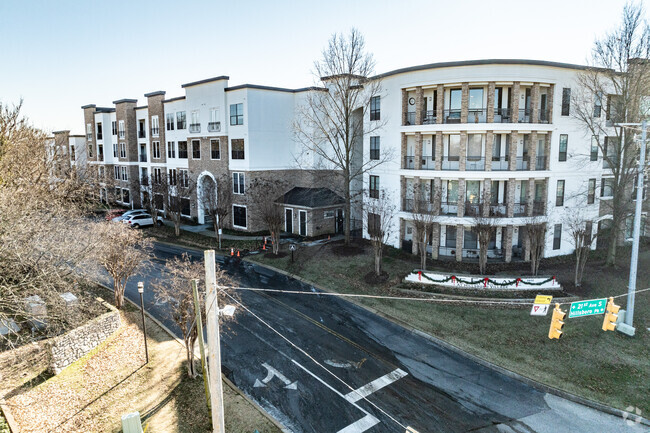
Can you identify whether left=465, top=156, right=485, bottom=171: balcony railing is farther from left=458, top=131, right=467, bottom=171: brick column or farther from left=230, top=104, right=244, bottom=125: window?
left=230, top=104, right=244, bottom=125: window

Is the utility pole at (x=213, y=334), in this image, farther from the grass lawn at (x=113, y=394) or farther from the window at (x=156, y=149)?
the window at (x=156, y=149)

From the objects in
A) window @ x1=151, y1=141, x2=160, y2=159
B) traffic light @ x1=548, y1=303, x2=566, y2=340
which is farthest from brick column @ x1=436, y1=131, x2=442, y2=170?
window @ x1=151, y1=141, x2=160, y2=159

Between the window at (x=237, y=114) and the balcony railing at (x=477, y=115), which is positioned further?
the window at (x=237, y=114)

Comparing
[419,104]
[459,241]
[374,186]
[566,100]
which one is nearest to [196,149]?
[374,186]

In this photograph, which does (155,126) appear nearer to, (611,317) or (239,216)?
(239,216)

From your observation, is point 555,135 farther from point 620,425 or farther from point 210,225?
point 210,225

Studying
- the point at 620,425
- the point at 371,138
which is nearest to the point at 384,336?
the point at 620,425

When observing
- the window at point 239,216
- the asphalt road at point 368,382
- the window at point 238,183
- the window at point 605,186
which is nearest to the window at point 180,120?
the window at point 238,183
